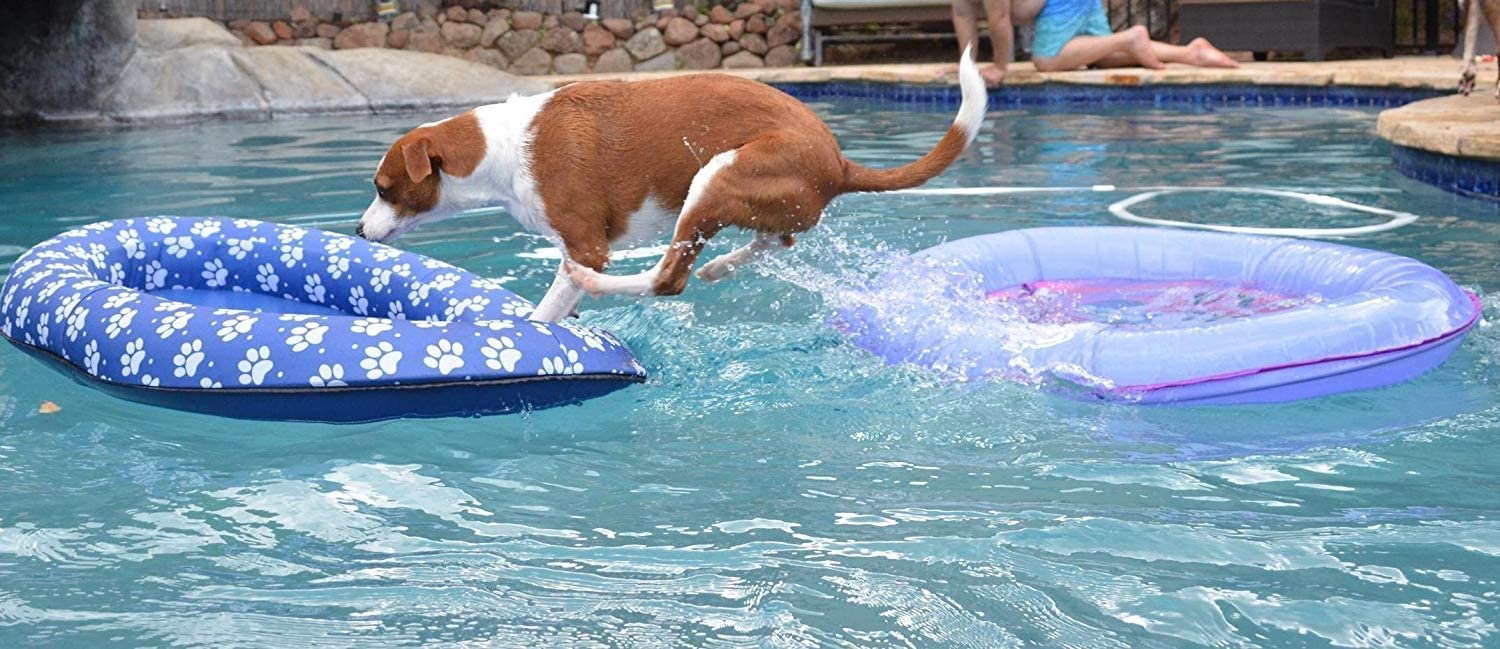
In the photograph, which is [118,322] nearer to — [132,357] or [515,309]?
[132,357]

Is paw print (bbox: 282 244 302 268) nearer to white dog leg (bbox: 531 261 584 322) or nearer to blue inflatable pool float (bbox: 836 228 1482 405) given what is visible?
white dog leg (bbox: 531 261 584 322)

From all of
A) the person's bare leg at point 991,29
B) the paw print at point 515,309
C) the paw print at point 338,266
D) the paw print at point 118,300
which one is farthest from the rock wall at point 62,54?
the paw print at point 515,309

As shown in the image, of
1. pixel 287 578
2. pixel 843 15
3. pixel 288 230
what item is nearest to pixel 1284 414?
pixel 287 578

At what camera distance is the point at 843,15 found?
592 inches

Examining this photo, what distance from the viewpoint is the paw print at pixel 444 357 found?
3.93 meters

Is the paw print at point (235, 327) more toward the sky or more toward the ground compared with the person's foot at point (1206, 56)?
more toward the ground

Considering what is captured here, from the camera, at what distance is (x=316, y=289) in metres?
4.93

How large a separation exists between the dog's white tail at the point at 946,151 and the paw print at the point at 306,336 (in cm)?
151

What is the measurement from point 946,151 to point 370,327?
5.47ft

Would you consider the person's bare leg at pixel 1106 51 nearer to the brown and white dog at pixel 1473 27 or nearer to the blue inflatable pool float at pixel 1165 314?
the brown and white dog at pixel 1473 27

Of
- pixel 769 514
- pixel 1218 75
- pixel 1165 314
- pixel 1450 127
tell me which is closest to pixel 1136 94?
pixel 1218 75

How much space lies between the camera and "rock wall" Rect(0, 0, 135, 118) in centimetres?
1267

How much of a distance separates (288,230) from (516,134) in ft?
3.83

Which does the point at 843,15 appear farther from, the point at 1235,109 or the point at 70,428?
the point at 70,428
